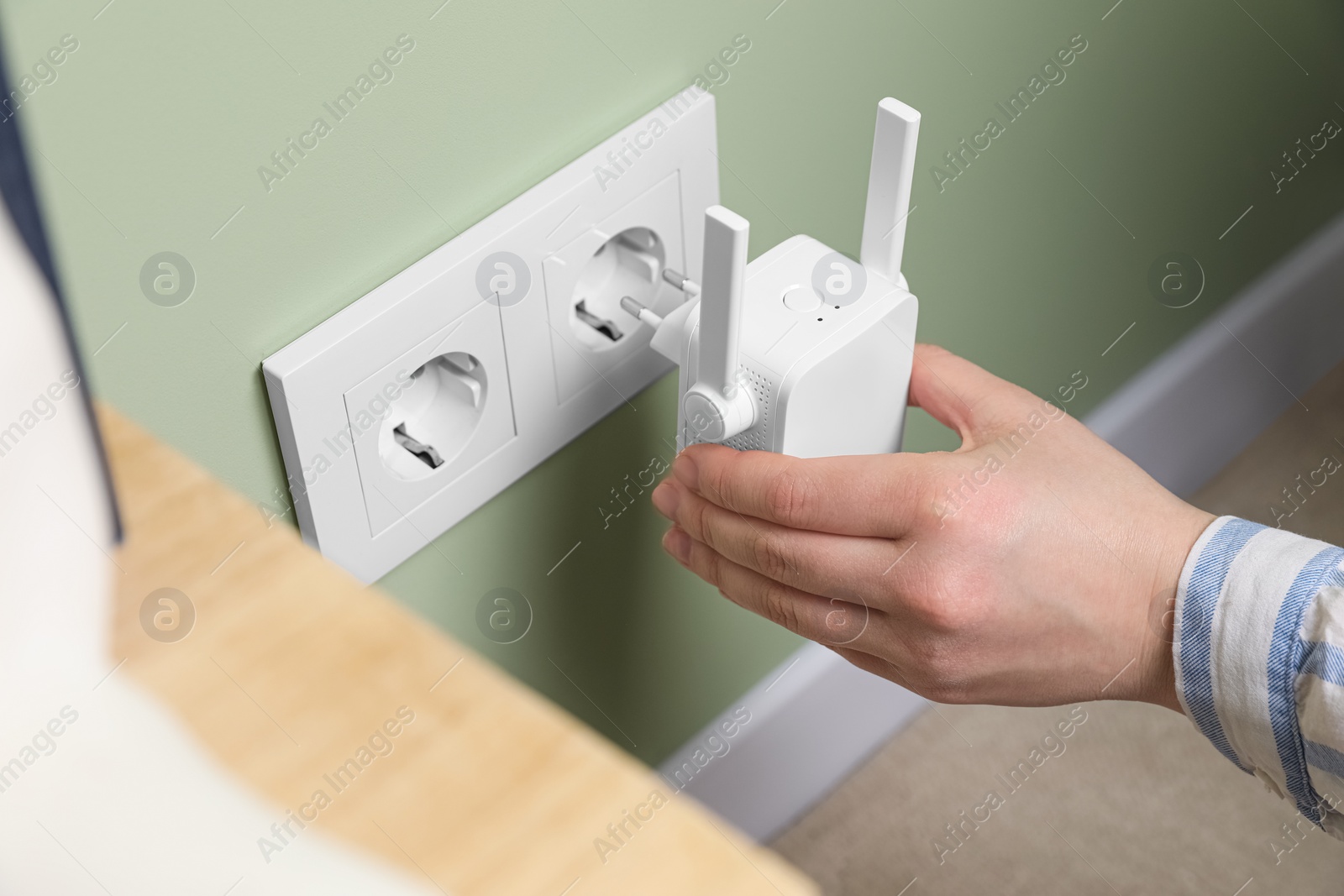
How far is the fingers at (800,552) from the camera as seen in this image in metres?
0.60

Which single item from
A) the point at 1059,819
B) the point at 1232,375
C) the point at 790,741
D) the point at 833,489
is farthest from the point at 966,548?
the point at 1232,375

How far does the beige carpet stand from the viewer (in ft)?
3.92

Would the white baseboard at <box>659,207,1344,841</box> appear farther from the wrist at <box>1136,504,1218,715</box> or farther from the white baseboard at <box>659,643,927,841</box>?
the wrist at <box>1136,504,1218,715</box>

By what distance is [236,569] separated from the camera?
20.9 inches

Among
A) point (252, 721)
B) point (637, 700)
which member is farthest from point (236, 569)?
point (637, 700)

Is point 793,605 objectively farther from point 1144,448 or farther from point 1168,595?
point 1144,448

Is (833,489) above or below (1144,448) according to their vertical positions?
above

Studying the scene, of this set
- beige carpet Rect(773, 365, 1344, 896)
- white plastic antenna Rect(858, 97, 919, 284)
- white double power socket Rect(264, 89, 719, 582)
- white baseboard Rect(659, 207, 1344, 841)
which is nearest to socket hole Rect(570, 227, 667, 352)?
white double power socket Rect(264, 89, 719, 582)

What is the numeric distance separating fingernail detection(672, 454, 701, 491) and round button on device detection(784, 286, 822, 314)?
0.09m

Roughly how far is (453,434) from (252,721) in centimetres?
19

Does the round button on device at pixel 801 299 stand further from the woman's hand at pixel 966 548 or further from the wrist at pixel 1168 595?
the wrist at pixel 1168 595

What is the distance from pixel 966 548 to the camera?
593 mm

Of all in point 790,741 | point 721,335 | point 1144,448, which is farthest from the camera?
point 1144,448

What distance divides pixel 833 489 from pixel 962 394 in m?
0.12
